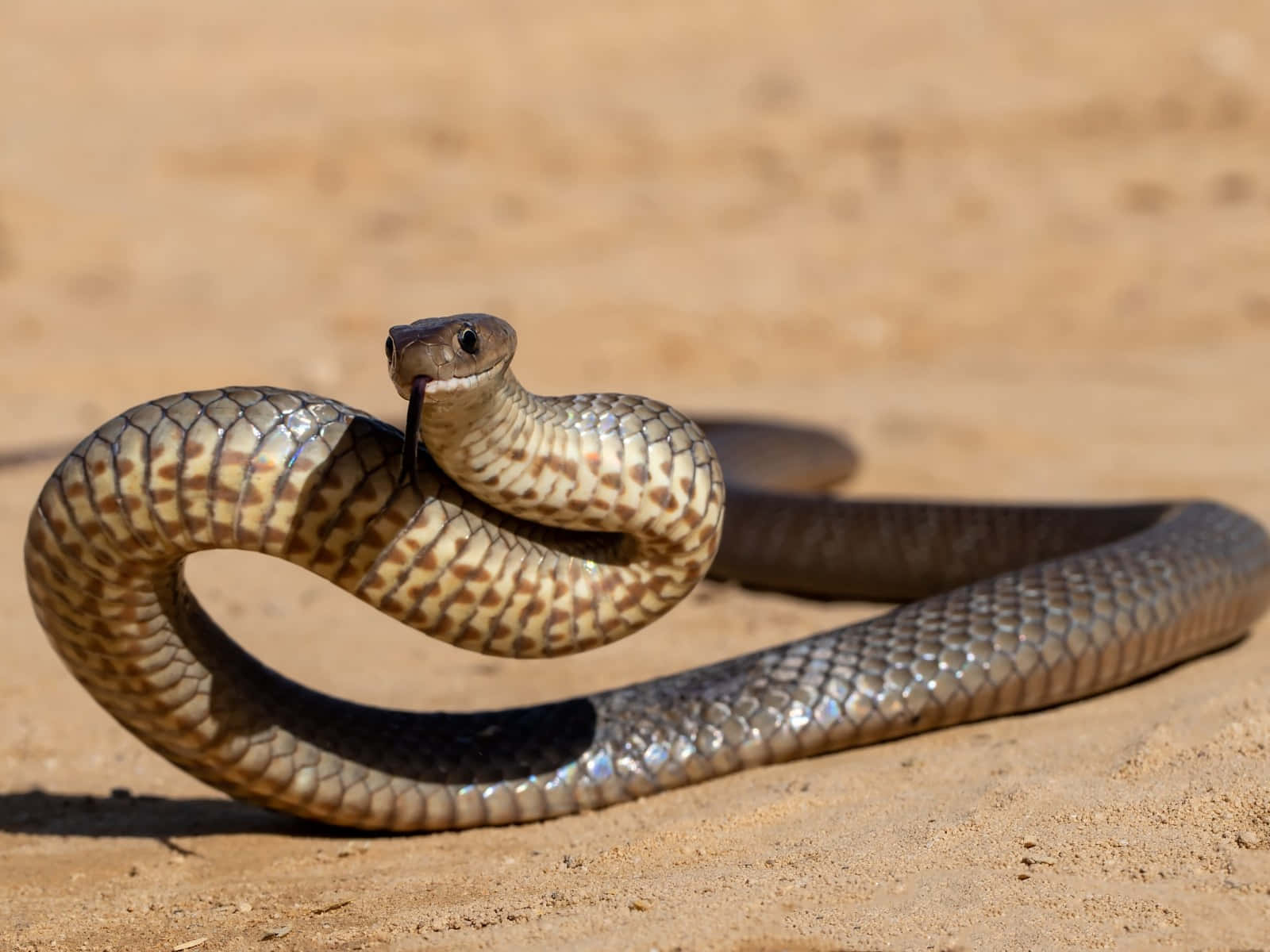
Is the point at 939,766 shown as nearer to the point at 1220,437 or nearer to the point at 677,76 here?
the point at 1220,437

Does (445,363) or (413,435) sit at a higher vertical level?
(445,363)

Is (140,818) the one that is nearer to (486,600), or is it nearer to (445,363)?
(486,600)

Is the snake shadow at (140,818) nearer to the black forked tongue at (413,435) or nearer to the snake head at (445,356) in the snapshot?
the black forked tongue at (413,435)

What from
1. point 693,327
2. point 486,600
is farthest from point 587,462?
point 693,327

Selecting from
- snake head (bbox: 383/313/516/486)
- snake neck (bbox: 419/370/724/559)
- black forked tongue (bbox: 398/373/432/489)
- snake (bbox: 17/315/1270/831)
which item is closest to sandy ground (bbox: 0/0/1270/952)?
snake (bbox: 17/315/1270/831)

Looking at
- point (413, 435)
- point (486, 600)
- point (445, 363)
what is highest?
point (445, 363)
